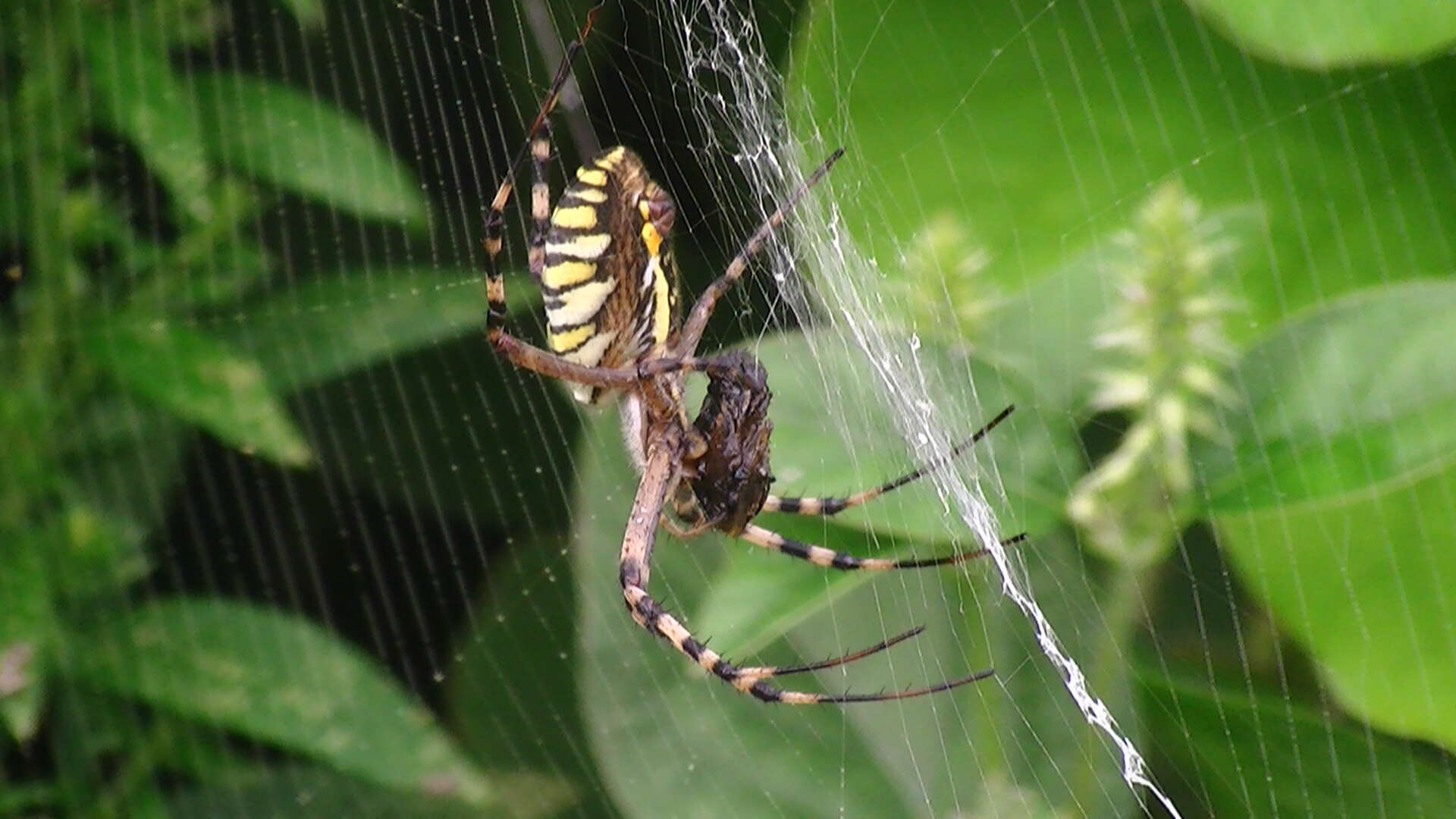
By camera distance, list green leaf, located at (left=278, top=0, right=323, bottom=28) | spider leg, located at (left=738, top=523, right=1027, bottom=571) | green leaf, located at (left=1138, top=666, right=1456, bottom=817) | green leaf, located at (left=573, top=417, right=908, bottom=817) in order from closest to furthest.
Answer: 1. green leaf, located at (left=1138, top=666, right=1456, bottom=817)
2. spider leg, located at (left=738, top=523, right=1027, bottom=571)
3. green leaf, located at (left=573, top=417, right=908, bottom=817)
4. green leaf, located at (left=278, top=0, right=323, bottom=28)

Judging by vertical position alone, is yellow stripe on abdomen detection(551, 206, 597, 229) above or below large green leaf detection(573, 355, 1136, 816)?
Answer: above

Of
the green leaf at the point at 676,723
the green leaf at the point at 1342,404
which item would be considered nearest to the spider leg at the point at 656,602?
the green leaf at the point at 676,723

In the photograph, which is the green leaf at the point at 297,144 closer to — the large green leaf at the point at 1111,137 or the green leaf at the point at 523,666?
the green leaf at the point at 523,666

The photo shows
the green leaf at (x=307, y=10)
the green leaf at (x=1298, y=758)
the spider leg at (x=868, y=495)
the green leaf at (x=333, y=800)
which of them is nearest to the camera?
the green leaf at (x=1298, y=758)

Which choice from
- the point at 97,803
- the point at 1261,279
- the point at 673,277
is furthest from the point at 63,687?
the point at 1261,279

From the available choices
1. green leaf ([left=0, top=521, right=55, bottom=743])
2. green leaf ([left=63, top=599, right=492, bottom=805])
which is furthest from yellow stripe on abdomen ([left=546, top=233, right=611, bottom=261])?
green leaf ([left=0, top=521, right=55, bottom=743])

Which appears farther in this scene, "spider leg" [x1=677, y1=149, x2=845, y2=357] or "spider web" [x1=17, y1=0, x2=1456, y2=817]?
"spider leg" [x1=677, y1=149, x2=845, y2=357]

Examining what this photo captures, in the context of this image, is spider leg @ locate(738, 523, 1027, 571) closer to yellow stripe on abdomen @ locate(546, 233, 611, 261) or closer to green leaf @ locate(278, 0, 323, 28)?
yellow stripe on abdomen @ locate(546, 233, 611, 261)
